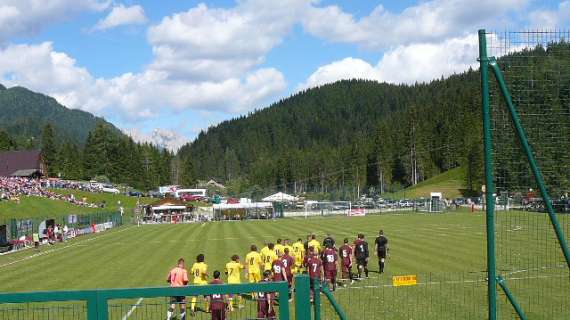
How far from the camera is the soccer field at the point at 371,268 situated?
16344 mm

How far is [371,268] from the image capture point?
2484cm

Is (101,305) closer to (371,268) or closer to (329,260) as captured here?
(329,260)

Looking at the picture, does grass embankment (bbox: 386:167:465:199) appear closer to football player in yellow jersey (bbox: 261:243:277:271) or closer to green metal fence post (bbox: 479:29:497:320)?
football player in yellow jersey (bbox: 261:243:277:271)

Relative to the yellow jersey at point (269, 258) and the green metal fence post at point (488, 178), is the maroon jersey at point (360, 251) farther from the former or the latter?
the green metal fence post at point (488, 178)

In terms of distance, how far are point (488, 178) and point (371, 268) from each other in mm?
17087

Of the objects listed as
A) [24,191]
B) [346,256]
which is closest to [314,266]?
[346,256]

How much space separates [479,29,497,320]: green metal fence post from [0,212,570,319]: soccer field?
369 cm

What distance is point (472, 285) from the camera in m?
19.2

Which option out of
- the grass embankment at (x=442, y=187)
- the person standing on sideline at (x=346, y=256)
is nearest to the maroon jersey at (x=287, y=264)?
the person standing on sideline at (x=346, y=256)

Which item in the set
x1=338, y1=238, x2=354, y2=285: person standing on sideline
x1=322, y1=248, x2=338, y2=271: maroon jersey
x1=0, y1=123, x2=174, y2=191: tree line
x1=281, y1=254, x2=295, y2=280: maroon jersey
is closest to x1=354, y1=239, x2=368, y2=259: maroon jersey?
x1=338, y1=238, x2=354, y2=285: person standing on sideline

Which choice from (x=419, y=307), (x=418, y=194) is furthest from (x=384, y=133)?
Answer: (x=419, y=307)

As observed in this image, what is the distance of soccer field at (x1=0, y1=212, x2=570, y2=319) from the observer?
16.3 metres

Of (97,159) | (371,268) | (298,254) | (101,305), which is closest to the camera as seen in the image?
(101,305)

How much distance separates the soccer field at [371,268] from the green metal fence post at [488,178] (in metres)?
3.69
